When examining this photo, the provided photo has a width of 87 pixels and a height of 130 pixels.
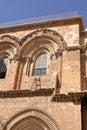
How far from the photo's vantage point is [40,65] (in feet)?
53.7

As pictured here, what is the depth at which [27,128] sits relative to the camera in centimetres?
1337

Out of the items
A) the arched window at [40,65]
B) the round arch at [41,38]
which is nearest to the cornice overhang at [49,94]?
the arched window at [40,65]

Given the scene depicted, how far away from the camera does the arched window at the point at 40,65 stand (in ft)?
52.5

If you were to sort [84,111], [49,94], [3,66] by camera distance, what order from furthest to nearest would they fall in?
[3,66] < [49,94] < [84,111]

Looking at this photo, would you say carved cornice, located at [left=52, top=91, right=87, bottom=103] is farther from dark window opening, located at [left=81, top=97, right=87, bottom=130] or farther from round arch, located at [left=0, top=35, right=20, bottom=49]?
round arch, located at [left=0, top=35, right=20, bottom=49]

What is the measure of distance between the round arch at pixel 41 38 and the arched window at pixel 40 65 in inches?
32.9

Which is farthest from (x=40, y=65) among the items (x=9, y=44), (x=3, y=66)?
(x=9, y=44)

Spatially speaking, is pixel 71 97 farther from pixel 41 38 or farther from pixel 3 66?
pixel 3 66

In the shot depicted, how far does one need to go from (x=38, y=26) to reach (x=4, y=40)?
2.59m

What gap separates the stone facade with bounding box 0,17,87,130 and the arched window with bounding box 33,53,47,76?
A: 0.19 m

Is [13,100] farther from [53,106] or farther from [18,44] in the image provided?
[18,44]

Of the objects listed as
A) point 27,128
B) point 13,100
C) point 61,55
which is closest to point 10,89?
point 13,100

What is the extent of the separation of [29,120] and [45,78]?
2883 mm

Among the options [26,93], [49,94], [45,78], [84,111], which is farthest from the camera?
[45,78]
